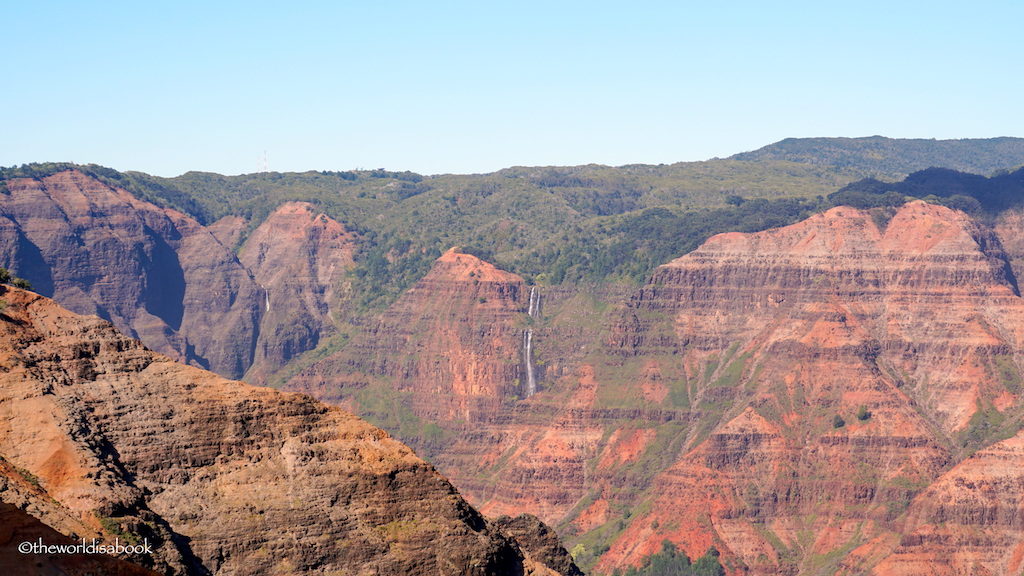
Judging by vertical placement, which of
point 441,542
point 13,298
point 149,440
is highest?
point 13,298

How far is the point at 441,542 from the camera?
332 ft

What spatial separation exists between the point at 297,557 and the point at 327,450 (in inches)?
279

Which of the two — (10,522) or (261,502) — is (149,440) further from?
(10,522)

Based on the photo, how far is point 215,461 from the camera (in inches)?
3821

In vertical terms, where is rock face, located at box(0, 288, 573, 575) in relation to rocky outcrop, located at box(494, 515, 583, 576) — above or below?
above

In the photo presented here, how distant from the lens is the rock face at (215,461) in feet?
301

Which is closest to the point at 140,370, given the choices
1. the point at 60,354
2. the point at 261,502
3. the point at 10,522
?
the point at 60,354

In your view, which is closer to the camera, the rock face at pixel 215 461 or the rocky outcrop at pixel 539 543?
the rock face at pixel 215 461

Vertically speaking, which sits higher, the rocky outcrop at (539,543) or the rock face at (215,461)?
the rock face at (215,461)

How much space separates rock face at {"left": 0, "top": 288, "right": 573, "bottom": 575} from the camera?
301 ft

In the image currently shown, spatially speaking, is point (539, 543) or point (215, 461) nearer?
point (215, 461)

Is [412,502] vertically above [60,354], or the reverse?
[60,354]

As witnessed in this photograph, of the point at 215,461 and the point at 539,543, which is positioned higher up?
the point at 215,461

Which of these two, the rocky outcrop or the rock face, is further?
→ the rocky outcrop
